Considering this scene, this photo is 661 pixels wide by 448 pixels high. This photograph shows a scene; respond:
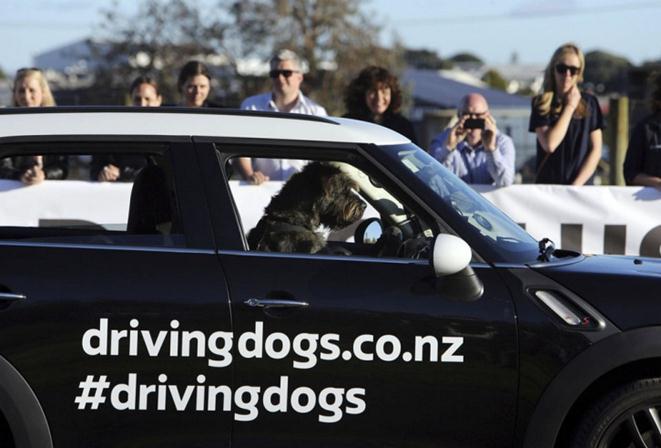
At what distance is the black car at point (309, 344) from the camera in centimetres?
434

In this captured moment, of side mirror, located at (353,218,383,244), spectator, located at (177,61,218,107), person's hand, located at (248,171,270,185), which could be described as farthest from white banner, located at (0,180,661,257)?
side mirror, located at (353,218,383,244)

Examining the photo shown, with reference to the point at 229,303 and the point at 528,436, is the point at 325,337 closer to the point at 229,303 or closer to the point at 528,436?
the point at 229,303

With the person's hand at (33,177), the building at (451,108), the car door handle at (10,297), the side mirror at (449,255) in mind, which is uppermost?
the side mirror at (449,255)

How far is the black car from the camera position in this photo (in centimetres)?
434

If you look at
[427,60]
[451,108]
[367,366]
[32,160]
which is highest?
[32,160]

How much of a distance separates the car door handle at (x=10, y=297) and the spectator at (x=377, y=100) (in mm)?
4610

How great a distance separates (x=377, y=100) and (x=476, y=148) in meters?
0.80

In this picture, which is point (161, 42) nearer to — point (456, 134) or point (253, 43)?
point (253, 43)

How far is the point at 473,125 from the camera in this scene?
8.31 m

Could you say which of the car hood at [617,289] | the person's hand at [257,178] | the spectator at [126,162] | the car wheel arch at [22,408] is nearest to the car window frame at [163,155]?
the car wheel arch at [22,408]

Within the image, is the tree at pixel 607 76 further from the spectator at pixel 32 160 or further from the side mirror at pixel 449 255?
the side mirror at pixel 449 255

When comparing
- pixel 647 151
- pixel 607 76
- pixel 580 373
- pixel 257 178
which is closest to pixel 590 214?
pixel 647 151

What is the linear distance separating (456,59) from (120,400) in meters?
145

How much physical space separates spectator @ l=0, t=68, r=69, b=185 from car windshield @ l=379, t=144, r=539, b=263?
3764 mm
